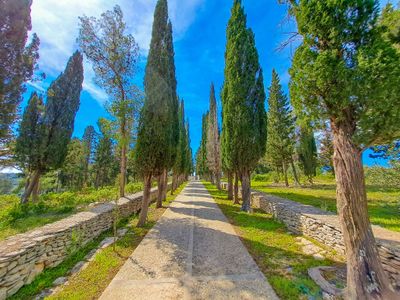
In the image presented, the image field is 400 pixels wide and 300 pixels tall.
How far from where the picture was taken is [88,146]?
115ft

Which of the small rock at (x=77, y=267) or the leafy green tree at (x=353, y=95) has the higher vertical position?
the leafy green tree at (x=353, y=95)

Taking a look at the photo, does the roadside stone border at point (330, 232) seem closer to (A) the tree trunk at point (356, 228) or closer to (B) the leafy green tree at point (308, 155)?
(A) the tree trunk at point (356, 228)

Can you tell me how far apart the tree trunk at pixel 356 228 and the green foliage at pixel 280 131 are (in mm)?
20496

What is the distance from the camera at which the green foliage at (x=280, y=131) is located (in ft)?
74.0

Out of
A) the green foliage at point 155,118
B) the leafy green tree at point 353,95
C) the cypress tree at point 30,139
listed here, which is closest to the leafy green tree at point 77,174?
the cypress tree at point 30,139

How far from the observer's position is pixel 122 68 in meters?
11.9

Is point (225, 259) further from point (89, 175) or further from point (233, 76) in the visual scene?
point (89, 175)

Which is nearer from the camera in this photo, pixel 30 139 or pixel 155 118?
pixel 155 118

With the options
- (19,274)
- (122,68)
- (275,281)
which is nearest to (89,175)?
(122,68)

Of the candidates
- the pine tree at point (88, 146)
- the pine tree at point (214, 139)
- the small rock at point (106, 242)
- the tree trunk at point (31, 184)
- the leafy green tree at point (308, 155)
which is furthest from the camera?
the pine tree at point (88, 146)

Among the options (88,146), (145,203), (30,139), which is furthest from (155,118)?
(88,146)

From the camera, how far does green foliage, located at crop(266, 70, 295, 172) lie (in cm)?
2255

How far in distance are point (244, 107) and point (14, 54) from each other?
10.2 m

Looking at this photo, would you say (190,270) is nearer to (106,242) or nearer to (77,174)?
(106,242)
